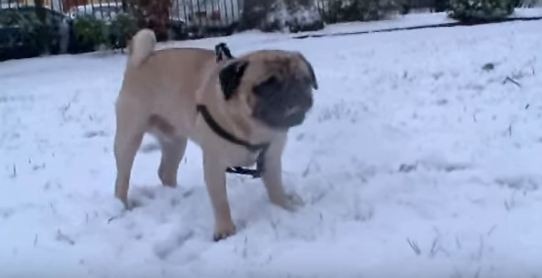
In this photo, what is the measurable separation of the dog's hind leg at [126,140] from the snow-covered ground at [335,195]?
0.10 m

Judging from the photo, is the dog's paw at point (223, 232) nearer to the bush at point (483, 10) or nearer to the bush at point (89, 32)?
the bush at point (89, 32)

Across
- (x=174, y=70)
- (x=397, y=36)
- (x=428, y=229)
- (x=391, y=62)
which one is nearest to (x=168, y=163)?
(x=174, y=70)

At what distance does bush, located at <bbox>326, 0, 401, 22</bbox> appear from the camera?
16.3 metres

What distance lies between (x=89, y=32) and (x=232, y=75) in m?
10.5

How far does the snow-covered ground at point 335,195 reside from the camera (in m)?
3.48

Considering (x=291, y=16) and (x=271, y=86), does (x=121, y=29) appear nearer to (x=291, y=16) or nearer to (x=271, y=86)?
(x=291, y=16)

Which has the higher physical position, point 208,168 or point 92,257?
point 208,168

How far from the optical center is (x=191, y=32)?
1570 centimetres

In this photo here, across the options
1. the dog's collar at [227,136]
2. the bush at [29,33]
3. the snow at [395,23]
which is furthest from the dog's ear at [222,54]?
the snow at [395,23]

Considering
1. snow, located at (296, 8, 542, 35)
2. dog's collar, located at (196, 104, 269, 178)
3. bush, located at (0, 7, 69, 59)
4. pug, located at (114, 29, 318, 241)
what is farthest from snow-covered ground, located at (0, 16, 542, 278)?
snow, located at (296, 8, 542, 35)

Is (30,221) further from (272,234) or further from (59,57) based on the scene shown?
(59,57)

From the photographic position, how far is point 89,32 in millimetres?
13703

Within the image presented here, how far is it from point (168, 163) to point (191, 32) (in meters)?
11.2

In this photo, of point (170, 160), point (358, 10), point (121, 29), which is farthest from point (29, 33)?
point (170, 160)
